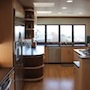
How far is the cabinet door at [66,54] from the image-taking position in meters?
10.1

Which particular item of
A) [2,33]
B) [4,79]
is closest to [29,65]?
[2,33]

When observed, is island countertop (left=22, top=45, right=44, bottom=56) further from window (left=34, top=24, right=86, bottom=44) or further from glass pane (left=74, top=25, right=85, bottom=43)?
glass pane (left=74, top=25, right=85, bottom=43)

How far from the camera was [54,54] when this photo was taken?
10422mm

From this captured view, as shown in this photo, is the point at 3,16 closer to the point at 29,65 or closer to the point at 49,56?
the point at 29,65

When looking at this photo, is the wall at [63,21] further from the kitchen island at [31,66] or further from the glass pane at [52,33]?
the kitchen island at [31,66]

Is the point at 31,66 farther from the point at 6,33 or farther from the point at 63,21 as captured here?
the point at 63,21

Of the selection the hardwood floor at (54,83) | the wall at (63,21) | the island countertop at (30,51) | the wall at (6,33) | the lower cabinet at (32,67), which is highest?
the wall at (63,21)

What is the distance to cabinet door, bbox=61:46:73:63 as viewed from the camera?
10148 millimetres

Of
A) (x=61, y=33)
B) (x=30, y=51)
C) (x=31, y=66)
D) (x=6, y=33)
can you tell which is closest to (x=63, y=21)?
(x=61, y=33)

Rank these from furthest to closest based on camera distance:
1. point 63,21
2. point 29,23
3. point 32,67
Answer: point 63,21, point 29,23, point 32,67

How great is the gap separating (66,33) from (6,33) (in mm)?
7216

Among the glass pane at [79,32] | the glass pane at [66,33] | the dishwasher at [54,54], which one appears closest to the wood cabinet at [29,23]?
the dishwasher at [54,54]

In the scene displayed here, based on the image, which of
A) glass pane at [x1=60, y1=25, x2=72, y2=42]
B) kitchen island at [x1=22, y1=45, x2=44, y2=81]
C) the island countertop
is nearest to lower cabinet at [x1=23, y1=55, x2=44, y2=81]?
kitchen island at [x1=22, y1=45, x2=44, y2=81]

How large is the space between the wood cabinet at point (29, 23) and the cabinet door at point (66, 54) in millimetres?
3122
